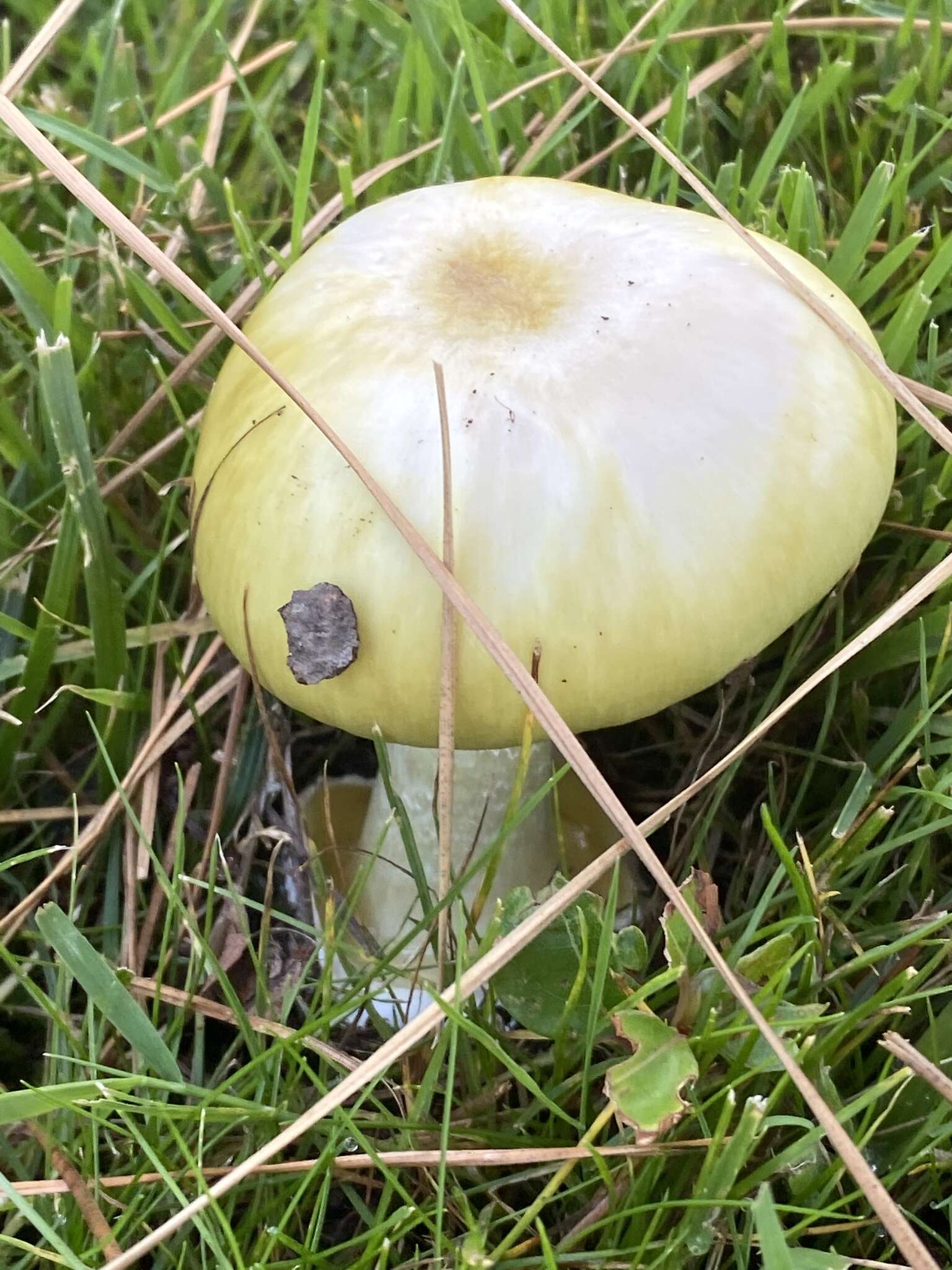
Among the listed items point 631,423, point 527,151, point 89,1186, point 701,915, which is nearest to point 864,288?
point 527,151

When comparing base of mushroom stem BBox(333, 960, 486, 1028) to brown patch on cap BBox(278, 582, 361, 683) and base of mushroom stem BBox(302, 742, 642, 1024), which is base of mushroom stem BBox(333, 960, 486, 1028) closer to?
base of mushroom stem BBox(302, 742, 642, 1024)

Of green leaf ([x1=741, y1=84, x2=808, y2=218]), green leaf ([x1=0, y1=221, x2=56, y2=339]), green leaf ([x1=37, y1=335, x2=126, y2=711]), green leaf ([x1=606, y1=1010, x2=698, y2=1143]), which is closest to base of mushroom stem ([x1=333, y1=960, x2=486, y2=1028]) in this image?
green leaf ([x1=606, y1=1010, x2=698, y2=1143])

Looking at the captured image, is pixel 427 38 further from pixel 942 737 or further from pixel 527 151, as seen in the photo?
pixel 942 737

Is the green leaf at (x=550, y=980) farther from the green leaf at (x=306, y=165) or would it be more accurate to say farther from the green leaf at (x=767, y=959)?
the green leaf at (x=306, y=165)

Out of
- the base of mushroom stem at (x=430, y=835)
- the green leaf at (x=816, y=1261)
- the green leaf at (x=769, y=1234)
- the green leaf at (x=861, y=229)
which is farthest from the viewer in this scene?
the green leaf at (x=861, y=229)

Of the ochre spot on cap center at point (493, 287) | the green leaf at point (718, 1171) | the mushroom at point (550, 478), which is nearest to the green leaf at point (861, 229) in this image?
the mushroom at point (550, 478)

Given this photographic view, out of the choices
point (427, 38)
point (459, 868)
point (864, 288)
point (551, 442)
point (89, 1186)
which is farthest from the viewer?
point (427, 38)

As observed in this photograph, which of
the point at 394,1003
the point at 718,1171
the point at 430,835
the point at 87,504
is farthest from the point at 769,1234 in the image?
the point at 87,504
